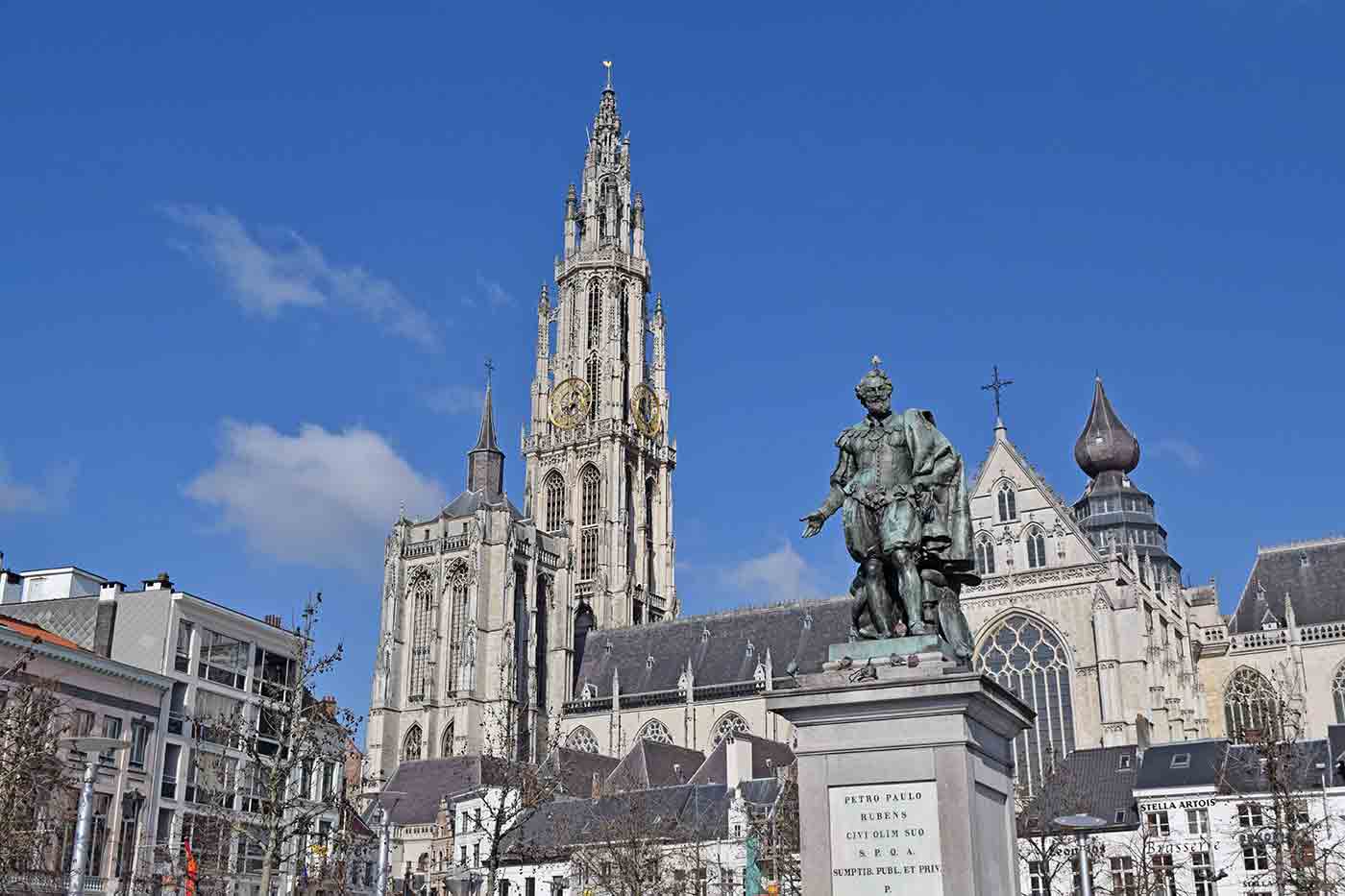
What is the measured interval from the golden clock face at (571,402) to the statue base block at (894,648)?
86.1m

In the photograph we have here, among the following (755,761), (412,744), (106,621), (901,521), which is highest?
(412,744)

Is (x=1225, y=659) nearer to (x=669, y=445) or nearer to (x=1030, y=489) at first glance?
(x=1030, y=489)

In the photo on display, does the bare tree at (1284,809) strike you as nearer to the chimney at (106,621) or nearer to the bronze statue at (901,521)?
the bronze statue at (901,521)

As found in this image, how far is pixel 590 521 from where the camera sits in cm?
9456

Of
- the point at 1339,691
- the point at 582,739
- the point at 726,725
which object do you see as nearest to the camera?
the point at 1339,691

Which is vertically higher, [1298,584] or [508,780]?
[1298,584]

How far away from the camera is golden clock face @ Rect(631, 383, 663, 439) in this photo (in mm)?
98812

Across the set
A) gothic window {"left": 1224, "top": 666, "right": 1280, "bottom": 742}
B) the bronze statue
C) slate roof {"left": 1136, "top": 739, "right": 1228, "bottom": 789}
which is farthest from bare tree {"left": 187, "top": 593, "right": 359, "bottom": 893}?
gothic window {"left": 1224, "top": 666, "right": 1280, "bottom": 742}

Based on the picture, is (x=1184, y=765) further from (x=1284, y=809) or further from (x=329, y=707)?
(x=329, y=707)

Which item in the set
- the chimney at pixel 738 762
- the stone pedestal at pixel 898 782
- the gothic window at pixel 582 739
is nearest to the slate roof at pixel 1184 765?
the chimney at pixel 738 762

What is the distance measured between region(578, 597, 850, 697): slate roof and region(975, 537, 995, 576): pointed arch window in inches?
666

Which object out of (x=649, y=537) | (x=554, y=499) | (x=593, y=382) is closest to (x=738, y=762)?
(x=649, y=537)

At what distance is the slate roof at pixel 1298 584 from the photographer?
6575 cm

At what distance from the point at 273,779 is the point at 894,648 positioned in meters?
21.0
